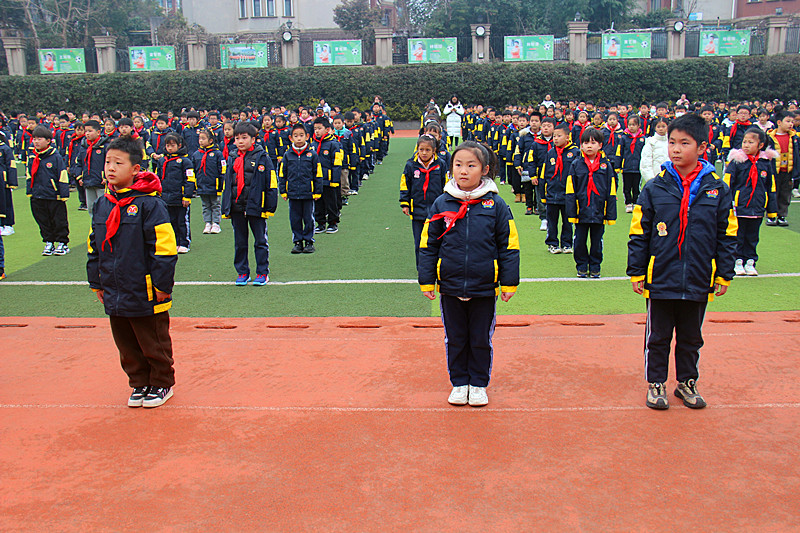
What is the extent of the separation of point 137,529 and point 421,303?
4642 millimetres

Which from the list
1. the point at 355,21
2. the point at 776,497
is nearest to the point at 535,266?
the point at 776,497

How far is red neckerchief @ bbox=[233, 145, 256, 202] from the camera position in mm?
8672

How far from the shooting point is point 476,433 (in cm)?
452

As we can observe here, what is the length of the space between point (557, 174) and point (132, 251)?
6.80 metres

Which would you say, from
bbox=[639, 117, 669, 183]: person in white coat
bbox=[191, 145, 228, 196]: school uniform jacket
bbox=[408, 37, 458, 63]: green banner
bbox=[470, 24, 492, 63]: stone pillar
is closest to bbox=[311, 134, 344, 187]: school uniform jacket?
bbox=[191, 145, 228, 196]: school uniform jacket

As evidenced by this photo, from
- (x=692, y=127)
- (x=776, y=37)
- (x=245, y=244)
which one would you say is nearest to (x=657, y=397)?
(x=692, y=127)

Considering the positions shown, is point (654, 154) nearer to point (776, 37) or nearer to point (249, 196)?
point (249, 196)

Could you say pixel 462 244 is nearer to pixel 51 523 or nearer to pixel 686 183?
pixel 686 183

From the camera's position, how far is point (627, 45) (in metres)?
39.6

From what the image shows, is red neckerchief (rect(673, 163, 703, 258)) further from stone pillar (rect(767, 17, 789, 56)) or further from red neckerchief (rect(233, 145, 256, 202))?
stone pillar (rect(767, 17, 789, 56))

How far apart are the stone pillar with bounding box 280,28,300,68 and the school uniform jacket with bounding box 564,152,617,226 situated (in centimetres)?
3611

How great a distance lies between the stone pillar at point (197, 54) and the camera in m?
42.5

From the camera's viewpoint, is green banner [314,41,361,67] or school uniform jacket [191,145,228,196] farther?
green banner [314,41,361,67]

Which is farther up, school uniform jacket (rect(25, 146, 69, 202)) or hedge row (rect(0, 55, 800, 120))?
hedge row (rect(0, 55, 800, 120))
